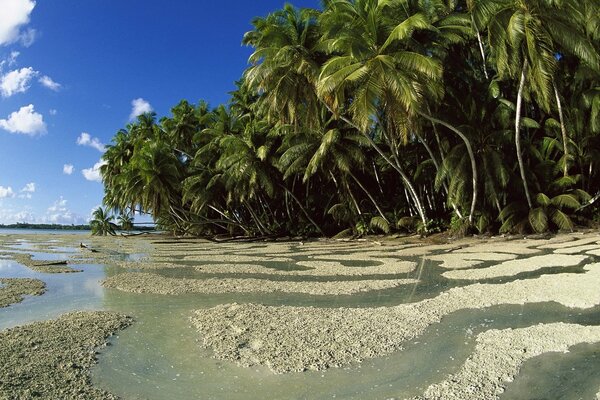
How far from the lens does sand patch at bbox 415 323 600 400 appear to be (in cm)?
431

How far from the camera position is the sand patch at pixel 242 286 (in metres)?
10.0

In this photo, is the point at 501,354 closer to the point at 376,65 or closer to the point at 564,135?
the point at 376,65

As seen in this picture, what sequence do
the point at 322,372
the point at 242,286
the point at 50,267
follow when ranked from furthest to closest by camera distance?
1. the point at 50,267
2. the point at 242,286
3. the point at 322,372

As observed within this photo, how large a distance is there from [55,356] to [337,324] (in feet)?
13.0

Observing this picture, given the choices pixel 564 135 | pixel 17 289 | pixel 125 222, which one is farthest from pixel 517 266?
pixel 125 222

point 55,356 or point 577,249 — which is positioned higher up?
point 55,356

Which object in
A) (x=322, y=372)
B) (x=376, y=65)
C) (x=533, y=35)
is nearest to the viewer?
(x=322, y=372)

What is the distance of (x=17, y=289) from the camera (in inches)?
415

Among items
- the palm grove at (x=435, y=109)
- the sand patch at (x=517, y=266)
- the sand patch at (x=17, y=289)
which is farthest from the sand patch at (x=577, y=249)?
the sand patch at (x=17, y=289)

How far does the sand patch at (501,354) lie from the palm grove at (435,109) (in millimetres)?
12010

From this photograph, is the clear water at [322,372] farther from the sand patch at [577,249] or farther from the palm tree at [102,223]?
the palm tree at [102,223]

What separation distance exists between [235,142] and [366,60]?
47.5 ft

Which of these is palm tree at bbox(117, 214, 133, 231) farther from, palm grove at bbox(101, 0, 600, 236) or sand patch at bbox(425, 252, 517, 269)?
sand patch at bbox(425, 252, 517, 269)

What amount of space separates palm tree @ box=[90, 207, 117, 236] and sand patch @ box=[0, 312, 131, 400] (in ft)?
159
